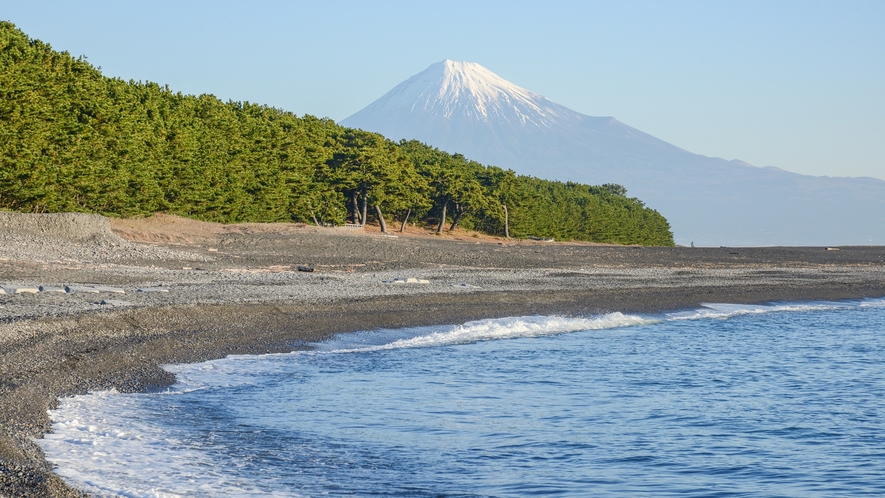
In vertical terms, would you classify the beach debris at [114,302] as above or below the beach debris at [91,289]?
below

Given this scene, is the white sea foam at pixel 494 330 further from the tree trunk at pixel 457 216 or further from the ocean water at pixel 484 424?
the tree trunk at pixel 457 216

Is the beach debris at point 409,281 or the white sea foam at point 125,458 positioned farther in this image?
the beach debris at point 409,281

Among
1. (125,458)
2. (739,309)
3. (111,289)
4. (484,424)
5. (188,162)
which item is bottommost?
(484,424)

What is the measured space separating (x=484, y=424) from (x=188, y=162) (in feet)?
162

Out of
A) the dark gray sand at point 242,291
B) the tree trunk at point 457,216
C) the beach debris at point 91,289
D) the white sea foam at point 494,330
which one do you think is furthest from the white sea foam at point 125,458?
the tree trunk at point 457,216

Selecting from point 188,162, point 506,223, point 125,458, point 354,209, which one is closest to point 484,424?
point 125,458

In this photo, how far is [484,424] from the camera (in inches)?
584

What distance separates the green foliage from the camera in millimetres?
45406

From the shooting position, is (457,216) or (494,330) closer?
(494,330)

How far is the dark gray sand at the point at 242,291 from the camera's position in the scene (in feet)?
53.3

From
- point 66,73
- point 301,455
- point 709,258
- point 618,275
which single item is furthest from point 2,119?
point 709,258

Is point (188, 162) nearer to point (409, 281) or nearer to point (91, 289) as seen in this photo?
point (409, 281)

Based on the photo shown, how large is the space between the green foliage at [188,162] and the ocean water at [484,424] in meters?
29.4

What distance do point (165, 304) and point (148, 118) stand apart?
41.8 m
